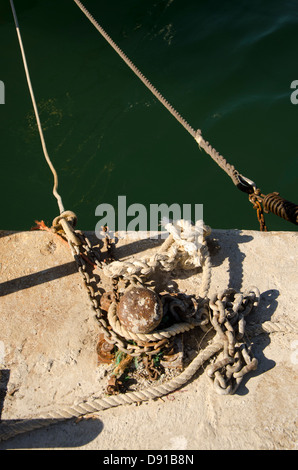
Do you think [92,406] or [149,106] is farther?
[149,106]

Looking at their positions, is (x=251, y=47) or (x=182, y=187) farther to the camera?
(x=251, y=47)

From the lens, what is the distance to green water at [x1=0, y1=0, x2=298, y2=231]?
533 cm

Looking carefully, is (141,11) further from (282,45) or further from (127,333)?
(127,333)

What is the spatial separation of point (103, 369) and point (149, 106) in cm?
412

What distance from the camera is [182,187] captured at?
17.5 feet

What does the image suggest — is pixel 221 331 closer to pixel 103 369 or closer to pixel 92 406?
pixel 103 369

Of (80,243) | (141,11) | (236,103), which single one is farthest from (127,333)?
(141,11)

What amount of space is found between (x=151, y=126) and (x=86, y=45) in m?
1.97

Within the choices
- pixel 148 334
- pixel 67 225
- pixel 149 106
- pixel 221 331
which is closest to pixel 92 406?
pixel 148 334

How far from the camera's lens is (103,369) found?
9.86 feet

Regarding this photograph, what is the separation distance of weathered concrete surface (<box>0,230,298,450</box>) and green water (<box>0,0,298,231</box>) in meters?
1.62

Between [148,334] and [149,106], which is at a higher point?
[149,106]

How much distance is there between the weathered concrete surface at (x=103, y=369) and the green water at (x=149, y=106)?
1624 mm

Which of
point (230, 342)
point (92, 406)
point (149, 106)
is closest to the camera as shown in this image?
point (92, 406)
